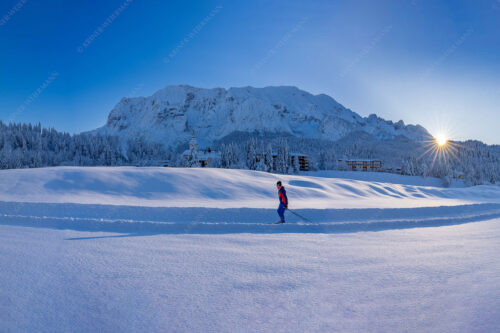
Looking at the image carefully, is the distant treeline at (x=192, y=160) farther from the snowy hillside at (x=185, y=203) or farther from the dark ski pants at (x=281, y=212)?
the dark ski pants at (x=281, y=212)

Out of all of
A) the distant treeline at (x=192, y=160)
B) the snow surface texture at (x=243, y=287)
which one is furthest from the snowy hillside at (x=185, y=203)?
the distant treeline at (x=192, y=160)

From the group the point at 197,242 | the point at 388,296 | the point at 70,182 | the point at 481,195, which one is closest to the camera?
the point at 388,296

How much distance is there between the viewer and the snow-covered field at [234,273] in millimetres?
3615

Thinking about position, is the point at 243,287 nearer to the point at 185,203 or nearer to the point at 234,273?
the point at 234,273

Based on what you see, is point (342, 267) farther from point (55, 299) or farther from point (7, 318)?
point (7, 318)

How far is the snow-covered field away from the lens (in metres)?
3.62

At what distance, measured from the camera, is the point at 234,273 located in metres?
5.21

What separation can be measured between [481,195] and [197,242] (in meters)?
37.2

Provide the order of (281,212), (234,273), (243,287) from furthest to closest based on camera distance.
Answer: (281,212) < (234,273) < (243,287)

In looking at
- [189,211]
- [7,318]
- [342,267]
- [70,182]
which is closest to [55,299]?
[7,318]

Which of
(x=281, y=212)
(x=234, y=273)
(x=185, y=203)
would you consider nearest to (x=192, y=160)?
(x=185, y=203)

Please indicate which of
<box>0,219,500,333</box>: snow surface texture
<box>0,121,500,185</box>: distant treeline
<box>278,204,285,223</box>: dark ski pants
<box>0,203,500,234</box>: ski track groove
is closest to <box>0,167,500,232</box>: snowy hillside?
<box>0,203,500,234</box>: ski track groove

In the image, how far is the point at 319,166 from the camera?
98.6 m

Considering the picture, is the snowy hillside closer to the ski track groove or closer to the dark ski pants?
the ski track groove
